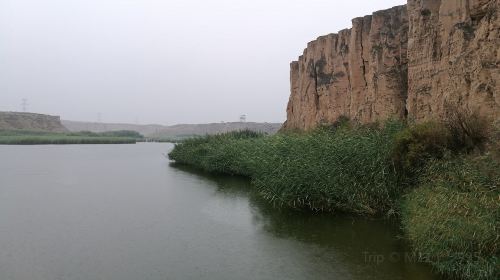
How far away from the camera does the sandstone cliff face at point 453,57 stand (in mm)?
10078

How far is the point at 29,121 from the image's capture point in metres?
84.3

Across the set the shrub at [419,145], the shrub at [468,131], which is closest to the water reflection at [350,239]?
the shrub at [419,145]

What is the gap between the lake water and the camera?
23.5 feet

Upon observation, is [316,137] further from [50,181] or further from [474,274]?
[50,181]

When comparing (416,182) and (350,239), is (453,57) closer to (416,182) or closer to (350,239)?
(416,182)

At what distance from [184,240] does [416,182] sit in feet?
16.1

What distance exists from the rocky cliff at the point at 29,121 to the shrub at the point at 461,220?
79.2 m

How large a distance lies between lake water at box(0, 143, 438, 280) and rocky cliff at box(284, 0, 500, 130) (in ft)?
13.3

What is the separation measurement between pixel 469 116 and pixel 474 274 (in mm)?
5023

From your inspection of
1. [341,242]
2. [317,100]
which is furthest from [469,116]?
[317,100]

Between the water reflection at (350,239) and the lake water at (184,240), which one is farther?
the lake water at (184,240)

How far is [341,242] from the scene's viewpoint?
8.69 meters

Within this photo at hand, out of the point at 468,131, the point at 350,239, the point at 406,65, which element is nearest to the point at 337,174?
the point at 350,239

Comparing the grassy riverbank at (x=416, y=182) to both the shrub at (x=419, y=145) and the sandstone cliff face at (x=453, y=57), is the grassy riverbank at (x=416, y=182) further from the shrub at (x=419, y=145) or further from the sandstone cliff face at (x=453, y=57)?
the sandstone cliff face at (x=453, y=57)
